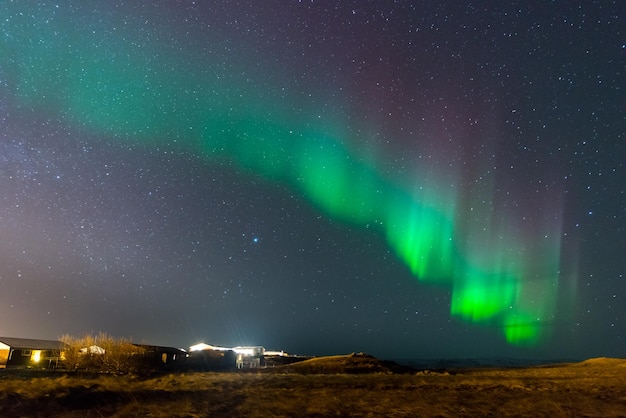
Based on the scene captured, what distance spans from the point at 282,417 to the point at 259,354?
82.7 metres

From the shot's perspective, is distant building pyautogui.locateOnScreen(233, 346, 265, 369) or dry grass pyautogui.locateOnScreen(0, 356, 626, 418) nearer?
dry grass pyautogui.locateOnScreen(0, 356, 626, 418)

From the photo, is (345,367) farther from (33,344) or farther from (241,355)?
(33,344)

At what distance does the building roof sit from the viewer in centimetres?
6249

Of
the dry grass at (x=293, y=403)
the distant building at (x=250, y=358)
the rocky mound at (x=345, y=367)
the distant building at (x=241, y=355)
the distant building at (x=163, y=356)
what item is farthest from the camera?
the distant building at (x=250, y=358)

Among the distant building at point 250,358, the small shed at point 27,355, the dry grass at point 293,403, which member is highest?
the dry grass at point 293,403

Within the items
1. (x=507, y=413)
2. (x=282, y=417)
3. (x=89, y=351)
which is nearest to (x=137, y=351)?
(x=89, y=351)

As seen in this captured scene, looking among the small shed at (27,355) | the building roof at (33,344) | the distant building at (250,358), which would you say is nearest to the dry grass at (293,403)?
the small shed at (27,355)

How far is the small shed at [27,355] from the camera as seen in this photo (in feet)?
199

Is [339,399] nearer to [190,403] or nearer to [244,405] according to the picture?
[244,405]

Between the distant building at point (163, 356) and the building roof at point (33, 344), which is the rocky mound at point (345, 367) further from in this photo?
the building roof at point (33, 344)

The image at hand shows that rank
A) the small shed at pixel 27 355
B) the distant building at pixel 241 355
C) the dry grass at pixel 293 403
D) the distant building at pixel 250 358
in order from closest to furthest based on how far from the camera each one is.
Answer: the dry grass at pixel 293 403 → the small shed at pixel 27 355 → the distant building at pixel 241 355 → the distant building at pixel 250 358

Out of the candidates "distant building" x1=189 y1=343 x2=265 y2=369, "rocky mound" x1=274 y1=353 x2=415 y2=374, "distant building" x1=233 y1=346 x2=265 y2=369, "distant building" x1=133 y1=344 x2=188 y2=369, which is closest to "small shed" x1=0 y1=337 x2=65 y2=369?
"distant building" x1=133 y1=344 x2=188 y2=369

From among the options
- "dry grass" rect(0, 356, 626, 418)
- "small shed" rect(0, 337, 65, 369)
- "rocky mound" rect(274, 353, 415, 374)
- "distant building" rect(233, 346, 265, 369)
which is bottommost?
"distant building" rect(233, 346, 265, 369)

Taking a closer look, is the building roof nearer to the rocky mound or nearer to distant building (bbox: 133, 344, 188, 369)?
distant building (bbox: 133, 344, 188, 369)
